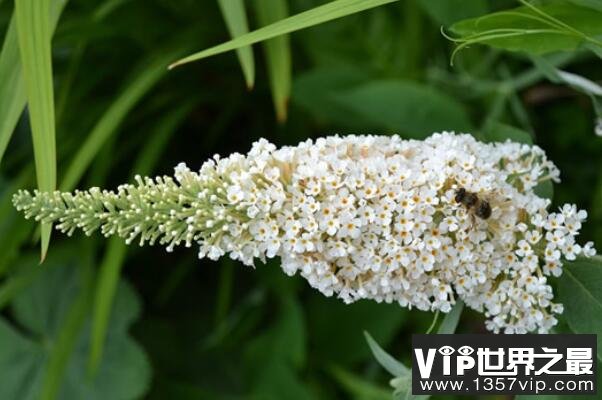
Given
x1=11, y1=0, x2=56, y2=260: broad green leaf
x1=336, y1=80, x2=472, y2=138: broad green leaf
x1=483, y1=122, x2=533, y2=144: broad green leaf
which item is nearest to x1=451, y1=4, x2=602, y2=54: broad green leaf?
x1=483, y1=122, x2=533, y2=144: broad green leaf

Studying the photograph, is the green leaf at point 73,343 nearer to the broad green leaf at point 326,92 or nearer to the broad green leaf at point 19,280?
the broad green leaf at point 19,280

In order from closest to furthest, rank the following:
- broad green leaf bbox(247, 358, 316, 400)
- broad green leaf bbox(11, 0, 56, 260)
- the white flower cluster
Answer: the white flower cluster < broad green leaf bbox(11, 0, 56, 260) < broad green leaf bbox(247, 358, 316, 400)

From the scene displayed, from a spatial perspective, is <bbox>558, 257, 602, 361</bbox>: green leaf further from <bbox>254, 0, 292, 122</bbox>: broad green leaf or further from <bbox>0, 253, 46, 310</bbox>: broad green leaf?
<bbox>0, 253, 46, 310</bbox>: broad green leaf

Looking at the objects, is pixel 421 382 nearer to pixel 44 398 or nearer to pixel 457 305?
pixel 457 305

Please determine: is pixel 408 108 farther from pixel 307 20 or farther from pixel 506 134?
pixel 307 20

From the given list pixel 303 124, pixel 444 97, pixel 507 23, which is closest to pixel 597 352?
pixel 507 23

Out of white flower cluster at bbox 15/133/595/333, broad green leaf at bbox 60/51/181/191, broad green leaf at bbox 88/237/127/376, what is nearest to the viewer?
white flower cluster at bbox 15/133/595/333

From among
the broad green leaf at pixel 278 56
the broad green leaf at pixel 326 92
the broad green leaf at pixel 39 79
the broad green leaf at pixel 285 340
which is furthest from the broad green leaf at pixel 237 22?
the broad green leaf at pixel 285 340

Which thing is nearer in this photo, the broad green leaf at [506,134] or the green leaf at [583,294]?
the green leaf at [583,294]
